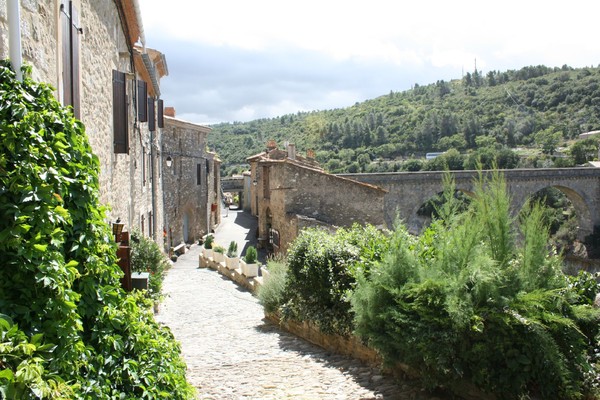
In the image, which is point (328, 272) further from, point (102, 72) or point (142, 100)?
point (142, 100)

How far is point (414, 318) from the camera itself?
4988mm

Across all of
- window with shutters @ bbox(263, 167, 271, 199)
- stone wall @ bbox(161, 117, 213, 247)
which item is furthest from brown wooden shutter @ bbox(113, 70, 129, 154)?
stone wall @ bbox(161, 117, 213, 247)

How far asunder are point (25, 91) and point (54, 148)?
0.36 meters

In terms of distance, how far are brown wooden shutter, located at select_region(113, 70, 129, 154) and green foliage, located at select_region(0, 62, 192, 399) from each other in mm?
4954

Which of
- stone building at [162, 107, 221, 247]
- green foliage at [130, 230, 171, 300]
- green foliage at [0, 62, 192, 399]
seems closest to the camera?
green foliage at [0, 62, 192, 399]

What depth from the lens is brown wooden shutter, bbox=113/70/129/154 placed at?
796 centimetres

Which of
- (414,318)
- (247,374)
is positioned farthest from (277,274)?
(414,318)

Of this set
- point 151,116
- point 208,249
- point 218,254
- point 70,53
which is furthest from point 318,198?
A: point 70,53

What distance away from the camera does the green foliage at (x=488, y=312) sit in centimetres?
451

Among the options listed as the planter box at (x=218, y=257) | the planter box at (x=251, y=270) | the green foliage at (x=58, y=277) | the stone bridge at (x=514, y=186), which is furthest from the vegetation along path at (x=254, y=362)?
the stone bridge at (x=514, y=186)

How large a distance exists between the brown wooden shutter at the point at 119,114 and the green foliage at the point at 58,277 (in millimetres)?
4954

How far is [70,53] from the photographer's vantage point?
486cm

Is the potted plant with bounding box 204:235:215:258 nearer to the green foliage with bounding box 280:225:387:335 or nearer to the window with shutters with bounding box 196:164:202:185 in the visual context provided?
the window with shutters with bounding box 196:164:202:185

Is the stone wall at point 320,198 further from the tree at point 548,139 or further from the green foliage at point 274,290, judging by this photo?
the tree at point 548,139
